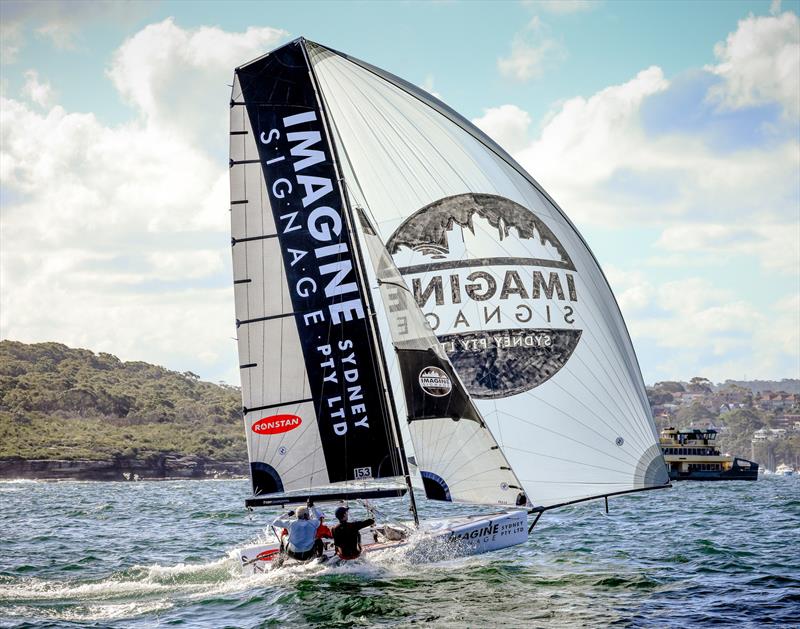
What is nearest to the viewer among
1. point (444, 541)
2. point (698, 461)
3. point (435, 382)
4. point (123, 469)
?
point (444, 541)

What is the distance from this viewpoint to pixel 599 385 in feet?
47.5

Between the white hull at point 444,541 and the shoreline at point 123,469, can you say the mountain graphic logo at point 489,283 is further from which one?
the shoreline at point 123,469

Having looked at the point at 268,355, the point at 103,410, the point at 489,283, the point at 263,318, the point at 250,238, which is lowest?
the point at 268,355

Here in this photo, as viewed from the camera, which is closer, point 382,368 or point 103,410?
point 382,368

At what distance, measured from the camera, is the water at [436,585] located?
11.4 meters

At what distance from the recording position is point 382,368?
46.0 feet

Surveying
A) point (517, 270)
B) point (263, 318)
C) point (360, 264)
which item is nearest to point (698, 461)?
point (517, 270)

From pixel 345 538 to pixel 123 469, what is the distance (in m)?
87.4

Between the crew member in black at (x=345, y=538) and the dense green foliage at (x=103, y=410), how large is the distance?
84.5 meters

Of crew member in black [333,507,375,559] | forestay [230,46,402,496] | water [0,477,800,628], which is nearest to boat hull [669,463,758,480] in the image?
water [0,477,800,628]

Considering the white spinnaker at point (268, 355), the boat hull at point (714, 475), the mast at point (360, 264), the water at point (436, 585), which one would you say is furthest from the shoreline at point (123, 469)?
the mast at point (360, 264)

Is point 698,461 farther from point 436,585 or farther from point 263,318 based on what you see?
point 263,318

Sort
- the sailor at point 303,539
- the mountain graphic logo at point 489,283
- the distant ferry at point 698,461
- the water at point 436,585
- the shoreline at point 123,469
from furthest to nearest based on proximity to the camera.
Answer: the shoreline at point 123,469, the distant ferry at point 698,461, the mountain graphic logo at point 489,283, the sailor at point 303,539, the water at point 436,585

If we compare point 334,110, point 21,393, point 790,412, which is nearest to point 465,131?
point 334,110
